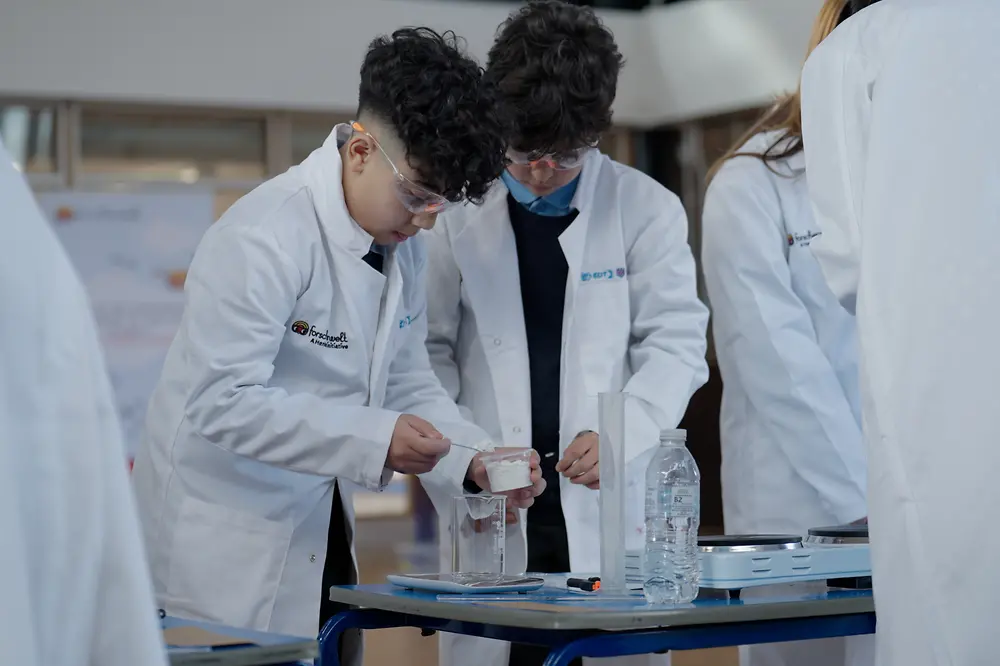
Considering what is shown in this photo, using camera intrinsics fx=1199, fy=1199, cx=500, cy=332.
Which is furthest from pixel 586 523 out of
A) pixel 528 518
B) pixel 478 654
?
pixel 478 654

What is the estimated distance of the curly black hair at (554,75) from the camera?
7.43ft

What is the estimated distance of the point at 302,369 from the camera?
6.84ft

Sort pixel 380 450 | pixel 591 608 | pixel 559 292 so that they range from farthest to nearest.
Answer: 1. pixel 559 292
2. pixel 380 450
3. pixel 591 608

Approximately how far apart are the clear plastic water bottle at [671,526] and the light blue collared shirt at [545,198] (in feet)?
2.91

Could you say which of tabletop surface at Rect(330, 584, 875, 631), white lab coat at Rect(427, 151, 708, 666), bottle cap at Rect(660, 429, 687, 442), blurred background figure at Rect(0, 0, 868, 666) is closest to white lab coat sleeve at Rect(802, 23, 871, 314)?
bottle cap at Rect(660, 429, 687, 442)

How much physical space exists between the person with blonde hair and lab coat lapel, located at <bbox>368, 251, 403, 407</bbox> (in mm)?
731

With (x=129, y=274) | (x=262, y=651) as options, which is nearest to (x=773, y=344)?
(x=262, y=651)

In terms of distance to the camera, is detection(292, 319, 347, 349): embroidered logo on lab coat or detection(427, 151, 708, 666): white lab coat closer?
detection(292, 319, 347, 349): embroidered logo on lab coat

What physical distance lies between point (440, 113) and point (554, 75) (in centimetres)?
39

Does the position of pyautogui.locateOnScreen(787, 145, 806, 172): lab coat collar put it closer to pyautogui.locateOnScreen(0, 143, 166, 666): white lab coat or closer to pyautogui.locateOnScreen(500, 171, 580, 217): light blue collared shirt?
pyautogui.locateOnScreen(500, 171, 580, 217): light blue collared shirt

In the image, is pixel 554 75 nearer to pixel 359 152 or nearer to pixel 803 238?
pixel 359 152

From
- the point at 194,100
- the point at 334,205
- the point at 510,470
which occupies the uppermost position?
the point at 194,100

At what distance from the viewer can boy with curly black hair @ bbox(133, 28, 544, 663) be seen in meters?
1.95

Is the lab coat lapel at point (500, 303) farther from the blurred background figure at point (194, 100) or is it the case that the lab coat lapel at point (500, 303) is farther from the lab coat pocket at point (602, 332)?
the blurred background figure at point (194, 100)
